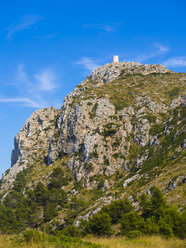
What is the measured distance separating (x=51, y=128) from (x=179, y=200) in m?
109

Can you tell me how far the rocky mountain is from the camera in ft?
222

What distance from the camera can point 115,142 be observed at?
9800 centimetres

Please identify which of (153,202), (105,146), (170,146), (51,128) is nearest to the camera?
(153,202)

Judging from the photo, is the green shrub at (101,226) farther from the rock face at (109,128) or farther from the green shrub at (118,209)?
the rock face at (109,128)

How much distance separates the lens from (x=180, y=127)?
80.8m

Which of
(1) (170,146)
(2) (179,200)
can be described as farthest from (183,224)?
(1) (170,146)

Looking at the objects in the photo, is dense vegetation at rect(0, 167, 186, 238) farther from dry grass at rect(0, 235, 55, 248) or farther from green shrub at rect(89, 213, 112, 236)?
dry grass at rect(0, 235, 55, 248)

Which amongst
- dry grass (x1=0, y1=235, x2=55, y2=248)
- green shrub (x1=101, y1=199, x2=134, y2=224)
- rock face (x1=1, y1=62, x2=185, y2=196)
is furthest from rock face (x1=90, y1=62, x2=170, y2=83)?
dry grass (x1=0, y1=235, x2=55, y2=248)

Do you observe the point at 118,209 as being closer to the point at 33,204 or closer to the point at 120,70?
the point at 33,204

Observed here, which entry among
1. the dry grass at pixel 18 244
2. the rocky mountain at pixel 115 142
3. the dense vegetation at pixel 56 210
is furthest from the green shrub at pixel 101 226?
the dry grass at pixel 18 244

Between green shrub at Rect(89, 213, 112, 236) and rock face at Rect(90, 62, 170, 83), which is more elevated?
rock face at Rect(90, 62, 170, 83)

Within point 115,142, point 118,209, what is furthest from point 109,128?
point 118,209

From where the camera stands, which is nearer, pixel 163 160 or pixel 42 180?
pixel 163 160

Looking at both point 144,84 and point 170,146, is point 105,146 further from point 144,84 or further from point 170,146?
point 144,84
